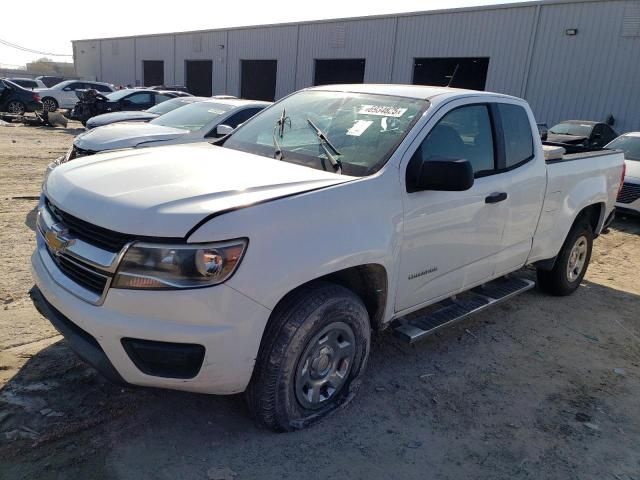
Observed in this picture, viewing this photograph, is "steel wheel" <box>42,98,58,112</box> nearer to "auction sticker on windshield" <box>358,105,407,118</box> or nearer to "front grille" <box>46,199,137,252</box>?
"auction sticker on windshield" <box>358,105,407,118</box>

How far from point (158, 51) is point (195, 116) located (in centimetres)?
3406

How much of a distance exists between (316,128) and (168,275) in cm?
170

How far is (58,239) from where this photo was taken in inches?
106

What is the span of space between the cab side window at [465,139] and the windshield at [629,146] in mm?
7691

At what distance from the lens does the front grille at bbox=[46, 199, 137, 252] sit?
2.40 m

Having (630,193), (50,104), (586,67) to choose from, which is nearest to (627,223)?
(630,193)

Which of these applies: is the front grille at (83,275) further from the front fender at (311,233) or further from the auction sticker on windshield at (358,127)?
the auction sticker on windshield at (358,127)

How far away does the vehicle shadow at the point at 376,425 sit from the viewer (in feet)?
8.75

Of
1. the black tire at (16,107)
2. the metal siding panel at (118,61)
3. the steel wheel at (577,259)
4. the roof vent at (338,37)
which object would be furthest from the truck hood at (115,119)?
the metal siding panel at (118,61)

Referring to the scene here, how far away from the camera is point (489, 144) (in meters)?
3.97

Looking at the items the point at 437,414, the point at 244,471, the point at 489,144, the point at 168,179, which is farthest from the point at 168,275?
the point at 489,144

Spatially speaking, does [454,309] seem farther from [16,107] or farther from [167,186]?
[16,107]

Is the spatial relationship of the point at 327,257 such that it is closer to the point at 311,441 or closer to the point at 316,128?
the point at 311,441

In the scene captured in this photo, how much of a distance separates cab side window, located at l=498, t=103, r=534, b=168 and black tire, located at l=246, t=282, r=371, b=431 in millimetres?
1946
